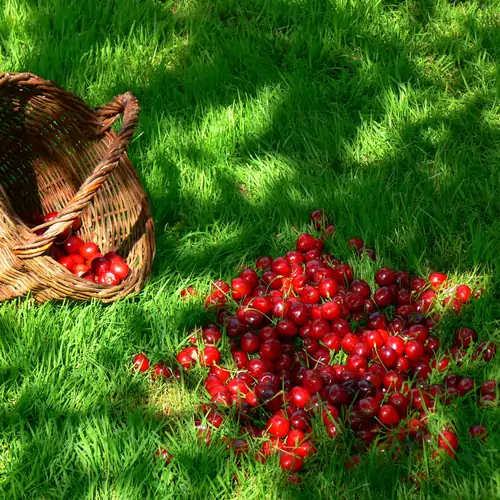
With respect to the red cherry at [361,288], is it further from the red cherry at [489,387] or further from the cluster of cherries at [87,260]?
the cluster of cherries at [87,260]

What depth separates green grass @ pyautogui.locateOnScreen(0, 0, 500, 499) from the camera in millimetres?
2811

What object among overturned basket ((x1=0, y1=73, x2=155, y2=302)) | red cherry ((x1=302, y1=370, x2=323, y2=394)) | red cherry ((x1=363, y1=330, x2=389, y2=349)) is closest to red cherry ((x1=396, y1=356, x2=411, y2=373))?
red cherry ((x1=363, y1=330, x2=389, y2=349))

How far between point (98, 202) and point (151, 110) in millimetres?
806

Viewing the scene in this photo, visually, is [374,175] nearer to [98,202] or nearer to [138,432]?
[98,202]

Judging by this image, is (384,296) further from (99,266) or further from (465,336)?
(99,266)

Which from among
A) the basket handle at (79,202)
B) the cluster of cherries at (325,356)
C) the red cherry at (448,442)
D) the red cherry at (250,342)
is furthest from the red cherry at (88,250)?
the red cherry at (448,442)

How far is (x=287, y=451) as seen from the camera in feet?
9.30

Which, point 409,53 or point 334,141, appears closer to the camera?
point 334,141

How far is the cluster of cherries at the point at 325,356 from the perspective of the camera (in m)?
2.92

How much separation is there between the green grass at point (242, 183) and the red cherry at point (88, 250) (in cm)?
30

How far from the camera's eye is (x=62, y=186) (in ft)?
13.3

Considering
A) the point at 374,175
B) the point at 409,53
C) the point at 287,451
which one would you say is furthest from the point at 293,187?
the point at 287,451

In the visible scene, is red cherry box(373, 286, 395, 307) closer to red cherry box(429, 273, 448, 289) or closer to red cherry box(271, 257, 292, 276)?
red cherry box(429, 273, 448, 289)

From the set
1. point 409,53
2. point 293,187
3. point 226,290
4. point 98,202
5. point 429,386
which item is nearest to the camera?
point 429,386
